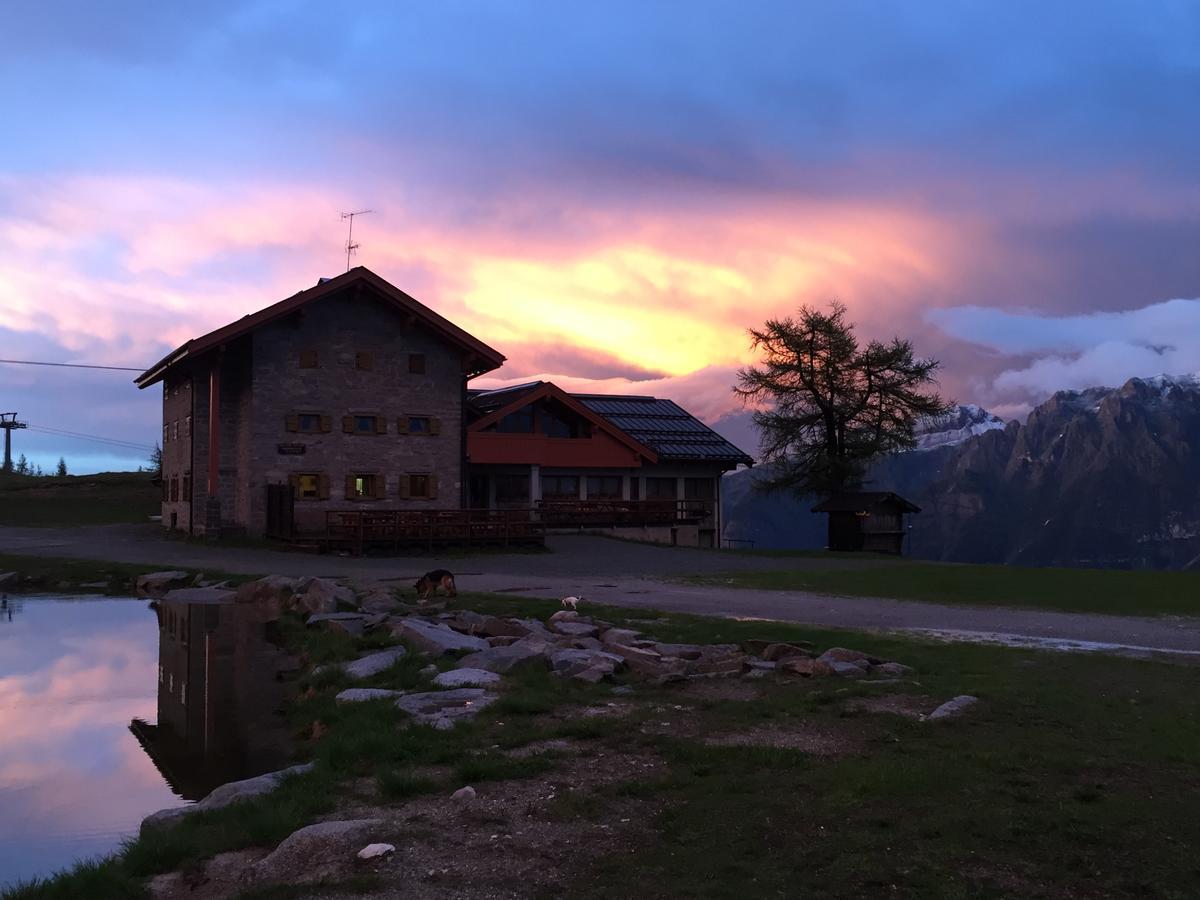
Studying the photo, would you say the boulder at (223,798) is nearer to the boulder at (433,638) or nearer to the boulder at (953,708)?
the boulder at (953,708)

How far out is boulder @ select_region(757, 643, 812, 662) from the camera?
1330cm

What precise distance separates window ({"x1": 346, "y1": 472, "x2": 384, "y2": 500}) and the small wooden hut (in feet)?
77.5

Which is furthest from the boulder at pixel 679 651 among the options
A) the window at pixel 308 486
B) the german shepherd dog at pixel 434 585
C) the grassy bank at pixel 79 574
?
the window at pixel 308 486

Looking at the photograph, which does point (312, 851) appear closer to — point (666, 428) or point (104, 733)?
point (104, 733)

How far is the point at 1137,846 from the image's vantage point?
625cm

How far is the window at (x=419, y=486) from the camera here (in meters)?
46.3

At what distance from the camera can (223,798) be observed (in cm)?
816

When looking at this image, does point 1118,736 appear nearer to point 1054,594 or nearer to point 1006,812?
point 1006,812

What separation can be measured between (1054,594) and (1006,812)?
65.0 ft

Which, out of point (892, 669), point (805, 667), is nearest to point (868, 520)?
point (892, 669)

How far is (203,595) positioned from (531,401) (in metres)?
30.2

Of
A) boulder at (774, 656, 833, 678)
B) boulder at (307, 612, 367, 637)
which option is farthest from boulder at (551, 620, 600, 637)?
boulder at (774, 656, 833, 678)

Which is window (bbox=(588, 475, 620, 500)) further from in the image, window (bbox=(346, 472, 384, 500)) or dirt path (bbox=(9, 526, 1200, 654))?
window (bbox=(346, 472, 384, 500))

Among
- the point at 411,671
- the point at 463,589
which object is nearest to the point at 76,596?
the point at 463,589
